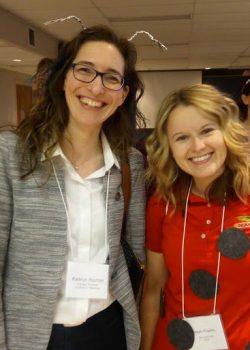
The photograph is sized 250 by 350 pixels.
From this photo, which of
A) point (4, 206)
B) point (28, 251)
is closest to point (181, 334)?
point (28, 251)

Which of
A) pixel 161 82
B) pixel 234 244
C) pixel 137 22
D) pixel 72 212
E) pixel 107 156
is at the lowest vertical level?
pixel 234 244

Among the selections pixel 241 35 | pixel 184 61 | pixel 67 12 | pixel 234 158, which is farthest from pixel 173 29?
pixel 234 158

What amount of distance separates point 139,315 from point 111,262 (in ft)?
1.23

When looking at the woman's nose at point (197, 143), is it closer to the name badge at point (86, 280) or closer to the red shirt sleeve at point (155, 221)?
the red shirt sleeve at point (155, 221)

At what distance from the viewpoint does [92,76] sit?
143cm

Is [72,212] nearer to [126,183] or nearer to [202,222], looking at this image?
[126,183]

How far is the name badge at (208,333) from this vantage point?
4.84 ft

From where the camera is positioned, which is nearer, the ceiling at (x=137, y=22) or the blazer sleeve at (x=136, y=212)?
the blazer sleeve at (x=136, y=212)

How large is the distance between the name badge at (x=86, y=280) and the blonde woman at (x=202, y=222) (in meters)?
0.28

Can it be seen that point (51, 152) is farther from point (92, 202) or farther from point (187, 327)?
point (187, 327)

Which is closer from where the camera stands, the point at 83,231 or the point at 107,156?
the point at 83,231

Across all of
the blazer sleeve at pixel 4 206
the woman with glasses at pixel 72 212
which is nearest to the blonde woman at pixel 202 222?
the woman with glasses at pixel 72 212

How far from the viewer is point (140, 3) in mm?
5672

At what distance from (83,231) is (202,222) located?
424 mm
